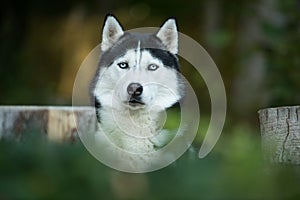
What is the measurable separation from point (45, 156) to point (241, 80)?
1011 centimetres

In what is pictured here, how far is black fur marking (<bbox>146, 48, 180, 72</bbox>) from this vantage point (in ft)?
8.73

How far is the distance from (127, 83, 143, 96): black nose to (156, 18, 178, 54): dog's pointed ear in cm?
25

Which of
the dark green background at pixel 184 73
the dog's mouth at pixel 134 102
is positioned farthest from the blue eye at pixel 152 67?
the dark green background at pixel 184 73

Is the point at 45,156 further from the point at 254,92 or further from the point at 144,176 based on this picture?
the point at 254,92

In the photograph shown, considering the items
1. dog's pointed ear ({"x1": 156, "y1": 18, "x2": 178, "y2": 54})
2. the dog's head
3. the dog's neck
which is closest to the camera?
the dog's neck

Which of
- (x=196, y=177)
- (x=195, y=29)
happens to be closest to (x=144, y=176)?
(x=196, y=177)

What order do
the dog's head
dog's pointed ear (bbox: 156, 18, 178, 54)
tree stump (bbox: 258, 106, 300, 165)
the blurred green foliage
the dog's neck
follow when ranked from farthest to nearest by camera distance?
dog's pointed ear (bbox: 156, 18, 178, 54)
the dog's head
the dog's neck
tree stump (bbox: 258, 106, 300, 165)
the blurred green foliage

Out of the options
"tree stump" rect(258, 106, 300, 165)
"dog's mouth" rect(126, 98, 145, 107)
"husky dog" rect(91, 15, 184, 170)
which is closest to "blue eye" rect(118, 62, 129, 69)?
"husky dog" rect(91, 15, 184, 170)

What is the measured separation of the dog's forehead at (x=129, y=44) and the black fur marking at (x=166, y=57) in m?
0.01

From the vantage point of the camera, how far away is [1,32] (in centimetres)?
1201

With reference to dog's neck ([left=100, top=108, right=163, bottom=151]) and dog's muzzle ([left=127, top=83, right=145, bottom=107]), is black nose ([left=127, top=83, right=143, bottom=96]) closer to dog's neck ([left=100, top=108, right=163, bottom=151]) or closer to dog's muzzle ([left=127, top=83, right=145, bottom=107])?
dog's muzzle ([left=127, top=83, right=145, bottom=107])

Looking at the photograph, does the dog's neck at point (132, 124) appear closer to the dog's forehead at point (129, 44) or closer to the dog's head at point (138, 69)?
the dog's head at point (138, 69)

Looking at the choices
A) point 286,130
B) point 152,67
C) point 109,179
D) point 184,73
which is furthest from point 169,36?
point 184,73

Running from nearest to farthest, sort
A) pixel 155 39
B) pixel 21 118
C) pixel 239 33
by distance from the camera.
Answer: pixel 155 39
pixel 21 118
pixel 239 33
